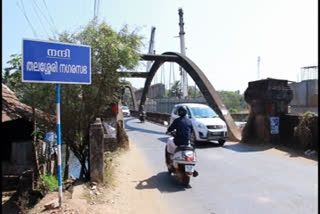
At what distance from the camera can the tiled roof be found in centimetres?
618

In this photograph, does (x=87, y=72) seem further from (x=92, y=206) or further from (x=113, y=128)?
(x=113, y=128)

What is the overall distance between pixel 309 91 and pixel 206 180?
25.8m

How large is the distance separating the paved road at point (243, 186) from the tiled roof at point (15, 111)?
3032 millimetres

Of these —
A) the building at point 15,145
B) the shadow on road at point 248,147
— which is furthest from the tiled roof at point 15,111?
the shadow on road at point 248,147

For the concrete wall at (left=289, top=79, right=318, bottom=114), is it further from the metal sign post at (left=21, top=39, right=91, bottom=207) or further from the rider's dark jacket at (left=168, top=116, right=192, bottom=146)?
the metal sign post at (left=21, top=39, right=91, bottom=207)

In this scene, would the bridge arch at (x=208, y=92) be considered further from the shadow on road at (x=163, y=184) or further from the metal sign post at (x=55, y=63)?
the metal sign post at (x=55, y=63)

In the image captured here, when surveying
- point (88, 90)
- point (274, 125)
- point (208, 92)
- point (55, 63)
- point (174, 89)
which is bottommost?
point (274, 125)

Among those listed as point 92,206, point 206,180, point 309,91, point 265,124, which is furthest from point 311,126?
point 309,91

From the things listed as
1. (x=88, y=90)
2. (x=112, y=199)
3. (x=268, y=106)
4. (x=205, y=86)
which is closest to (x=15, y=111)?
(x=88, y=90)

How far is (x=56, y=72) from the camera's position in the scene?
14.7 feet

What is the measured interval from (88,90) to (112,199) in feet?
9.22

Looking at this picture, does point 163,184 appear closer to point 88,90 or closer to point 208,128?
point 88,90

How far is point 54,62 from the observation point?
4.45m

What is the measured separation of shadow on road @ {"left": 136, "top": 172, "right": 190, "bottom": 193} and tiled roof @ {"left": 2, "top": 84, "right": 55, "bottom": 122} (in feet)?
9.37
